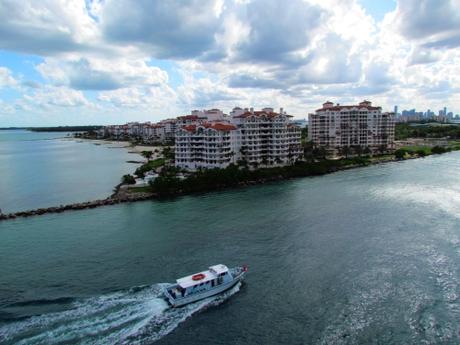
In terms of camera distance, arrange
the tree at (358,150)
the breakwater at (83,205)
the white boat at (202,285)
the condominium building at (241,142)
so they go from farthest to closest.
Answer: the tree at (358,150)
the condominium building at (241,142)
the breakwater at (83,205)
the white boat at (202,285)

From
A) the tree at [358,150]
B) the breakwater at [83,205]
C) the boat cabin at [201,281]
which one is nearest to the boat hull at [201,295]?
the boat cabin at [201,281]

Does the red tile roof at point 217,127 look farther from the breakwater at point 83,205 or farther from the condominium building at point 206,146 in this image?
the breakwater at point 83,205

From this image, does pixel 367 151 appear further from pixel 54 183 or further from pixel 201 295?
pixel 201 295

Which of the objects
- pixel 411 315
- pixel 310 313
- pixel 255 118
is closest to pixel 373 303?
pixel 411 315

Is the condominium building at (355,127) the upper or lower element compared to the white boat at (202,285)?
upper

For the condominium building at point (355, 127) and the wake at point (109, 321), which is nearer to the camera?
the wake at point (109, 321)

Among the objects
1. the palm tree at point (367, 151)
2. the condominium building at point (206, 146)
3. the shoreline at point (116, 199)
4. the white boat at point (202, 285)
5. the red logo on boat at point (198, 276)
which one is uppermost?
the condominium building at point (206, 146)

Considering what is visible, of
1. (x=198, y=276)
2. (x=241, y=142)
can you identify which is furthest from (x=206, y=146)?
(x=198, y=276)
